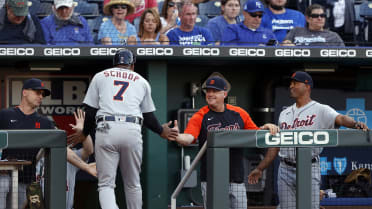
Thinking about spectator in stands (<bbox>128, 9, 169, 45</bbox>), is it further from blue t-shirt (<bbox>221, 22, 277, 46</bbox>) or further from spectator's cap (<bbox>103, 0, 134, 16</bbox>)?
blue t-shirt (<bbox>221, 22, 277, 46</bbox>)

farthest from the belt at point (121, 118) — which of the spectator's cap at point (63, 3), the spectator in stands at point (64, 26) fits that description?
the spectator's cap at point (63, 3)

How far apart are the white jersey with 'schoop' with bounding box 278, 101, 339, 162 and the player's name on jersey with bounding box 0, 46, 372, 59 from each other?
1.56 meters

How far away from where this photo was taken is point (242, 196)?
5.36m

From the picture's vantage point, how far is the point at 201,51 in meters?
7.57

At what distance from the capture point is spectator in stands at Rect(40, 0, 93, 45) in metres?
8.24

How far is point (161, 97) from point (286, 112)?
80.6 inches

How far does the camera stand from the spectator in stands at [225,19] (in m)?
Answer: 8.70

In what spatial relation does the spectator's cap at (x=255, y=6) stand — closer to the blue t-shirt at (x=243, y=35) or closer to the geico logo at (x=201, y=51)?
the blue t-shirt at (x=243, y=35)

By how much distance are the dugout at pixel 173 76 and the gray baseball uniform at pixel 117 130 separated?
6.26ft

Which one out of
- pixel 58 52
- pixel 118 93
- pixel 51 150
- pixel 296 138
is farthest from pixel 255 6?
pixel 51 150

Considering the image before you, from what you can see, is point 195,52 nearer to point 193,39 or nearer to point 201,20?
point 193,39

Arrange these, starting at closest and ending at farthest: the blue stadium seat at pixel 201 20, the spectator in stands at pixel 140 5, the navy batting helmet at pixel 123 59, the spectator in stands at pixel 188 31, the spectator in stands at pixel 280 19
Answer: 1. the navy batting helmet at pixel 123 59
2. the spectator in stands at pixel 188 31
3. the spectator in stands at pixel 280 19
4. the spectator in stands at pixel 140 5
5. the blue stadium seat at pixel 201 20

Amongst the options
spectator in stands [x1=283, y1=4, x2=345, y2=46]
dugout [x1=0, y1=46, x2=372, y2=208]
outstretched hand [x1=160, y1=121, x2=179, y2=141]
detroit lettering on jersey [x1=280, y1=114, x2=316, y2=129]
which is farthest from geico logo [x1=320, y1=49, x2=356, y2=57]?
outstretched hand [x1=160, y1=121, x2=179, y2=141]

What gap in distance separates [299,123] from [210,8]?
4.50 metres
